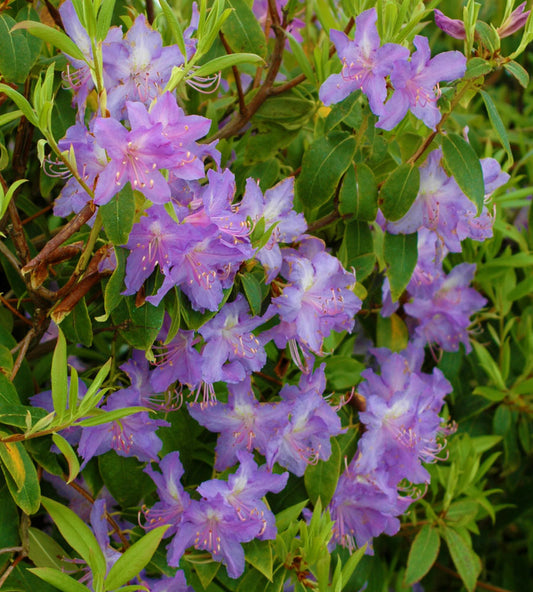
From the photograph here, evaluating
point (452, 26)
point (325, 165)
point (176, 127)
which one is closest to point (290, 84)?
point (325, 165)

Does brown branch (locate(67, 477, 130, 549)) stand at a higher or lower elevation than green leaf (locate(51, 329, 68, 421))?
lower

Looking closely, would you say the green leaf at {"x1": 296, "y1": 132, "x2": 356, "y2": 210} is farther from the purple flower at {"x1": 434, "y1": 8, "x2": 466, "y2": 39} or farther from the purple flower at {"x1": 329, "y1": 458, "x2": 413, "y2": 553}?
the purple flower at {"x1": 329, "y1": 458, "x2": 413, "y2": 553}

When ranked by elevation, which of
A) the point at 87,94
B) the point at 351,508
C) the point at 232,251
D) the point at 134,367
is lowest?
the point at 351,508

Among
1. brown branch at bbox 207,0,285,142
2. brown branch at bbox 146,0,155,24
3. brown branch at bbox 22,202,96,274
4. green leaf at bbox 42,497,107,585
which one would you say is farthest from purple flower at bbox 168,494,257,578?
brown branch at bbox 146,0,155,24

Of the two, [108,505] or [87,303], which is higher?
[87,303]

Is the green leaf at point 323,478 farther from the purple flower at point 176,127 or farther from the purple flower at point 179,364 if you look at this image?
the purple flower at point 176,127

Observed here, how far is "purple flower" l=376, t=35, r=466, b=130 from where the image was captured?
38.9 inches

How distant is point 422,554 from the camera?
1.30m

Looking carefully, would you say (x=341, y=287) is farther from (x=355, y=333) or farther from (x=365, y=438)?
(x=355, y=333)

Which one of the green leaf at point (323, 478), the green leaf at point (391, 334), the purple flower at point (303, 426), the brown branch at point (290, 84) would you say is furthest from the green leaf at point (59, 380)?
the green leaf at point (391, 334)

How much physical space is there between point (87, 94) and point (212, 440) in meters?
0.57

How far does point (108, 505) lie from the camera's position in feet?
3.88

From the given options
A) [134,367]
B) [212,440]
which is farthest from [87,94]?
[212,440]

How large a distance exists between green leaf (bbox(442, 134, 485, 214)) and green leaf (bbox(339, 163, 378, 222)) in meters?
0.11
